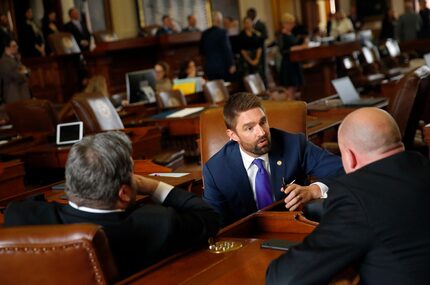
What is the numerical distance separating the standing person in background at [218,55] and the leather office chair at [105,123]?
492 centimetres

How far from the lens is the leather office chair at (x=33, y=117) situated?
5602mm

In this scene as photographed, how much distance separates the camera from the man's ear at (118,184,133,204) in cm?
194

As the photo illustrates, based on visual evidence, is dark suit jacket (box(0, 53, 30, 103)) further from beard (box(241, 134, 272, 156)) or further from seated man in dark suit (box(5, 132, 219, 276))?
seated man in dark suit (box(5, 132, 219, 276))

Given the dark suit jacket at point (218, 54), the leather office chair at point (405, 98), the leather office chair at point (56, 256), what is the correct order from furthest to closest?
the dark suit jacket at point (218, 54)
the leather office chair at point (405, 98)
the leather office chair at point (56, 256)

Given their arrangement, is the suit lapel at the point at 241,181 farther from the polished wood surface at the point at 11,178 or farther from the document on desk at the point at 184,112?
the document on desk at the point at 184,112

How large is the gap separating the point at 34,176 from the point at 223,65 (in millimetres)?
5723

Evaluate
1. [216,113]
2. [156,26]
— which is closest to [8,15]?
[156,26]

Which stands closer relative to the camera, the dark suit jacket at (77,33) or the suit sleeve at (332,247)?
the suit sleeve at (332,247)

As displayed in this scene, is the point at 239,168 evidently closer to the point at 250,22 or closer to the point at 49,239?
the point at 49,239

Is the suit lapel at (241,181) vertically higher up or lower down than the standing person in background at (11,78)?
lower down

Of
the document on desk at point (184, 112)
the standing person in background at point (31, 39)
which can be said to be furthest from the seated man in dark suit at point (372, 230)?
the standing person in background at point (31, 39)

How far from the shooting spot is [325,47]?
32.8 feet

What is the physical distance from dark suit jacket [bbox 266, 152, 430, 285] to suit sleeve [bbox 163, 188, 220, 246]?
39cm

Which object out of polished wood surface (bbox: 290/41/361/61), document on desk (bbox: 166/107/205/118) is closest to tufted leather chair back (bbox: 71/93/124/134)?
document on desk (bbox: 166/107/205/118)
